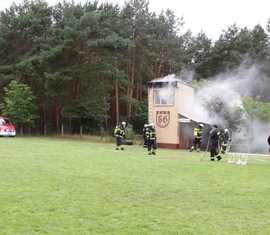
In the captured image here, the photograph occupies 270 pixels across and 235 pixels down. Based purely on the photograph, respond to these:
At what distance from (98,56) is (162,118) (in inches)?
463

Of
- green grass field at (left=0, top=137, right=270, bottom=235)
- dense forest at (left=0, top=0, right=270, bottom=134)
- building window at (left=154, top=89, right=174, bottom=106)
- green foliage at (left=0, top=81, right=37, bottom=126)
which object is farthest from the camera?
green foliage at (left=0, top=81, right=37, bottom=126)

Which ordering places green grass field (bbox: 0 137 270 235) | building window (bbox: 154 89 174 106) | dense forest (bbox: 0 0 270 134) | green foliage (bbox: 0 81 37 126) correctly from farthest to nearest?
1. green foliage (bbox: 0 81 37 126)
2. dense forest (bbox: 0 0 270 134)
3. building window (bbox: 154 89 174 106)
4. green grass field (bbox: 0 137 270 235)

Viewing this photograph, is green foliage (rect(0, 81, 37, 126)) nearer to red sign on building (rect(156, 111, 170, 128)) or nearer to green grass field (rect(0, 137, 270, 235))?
red sign on building (rect(156, 111, 170, 128))

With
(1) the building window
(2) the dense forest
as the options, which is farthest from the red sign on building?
(2) the dense forest

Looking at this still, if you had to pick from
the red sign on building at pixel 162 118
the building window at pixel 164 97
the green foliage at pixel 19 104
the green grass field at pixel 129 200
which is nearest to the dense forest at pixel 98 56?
the green foliage at pixel 19 104

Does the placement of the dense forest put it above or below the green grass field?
above

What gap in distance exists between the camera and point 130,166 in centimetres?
1388

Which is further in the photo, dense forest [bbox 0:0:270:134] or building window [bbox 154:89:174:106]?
dense forest [bbox 0:0:270:134]

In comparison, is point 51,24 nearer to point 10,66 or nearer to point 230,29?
point 10,66

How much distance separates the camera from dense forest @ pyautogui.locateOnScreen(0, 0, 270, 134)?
113 ft

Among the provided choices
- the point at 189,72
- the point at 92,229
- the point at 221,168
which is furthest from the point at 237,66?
the point at 92,229

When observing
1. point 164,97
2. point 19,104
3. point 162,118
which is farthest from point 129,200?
point 19,104

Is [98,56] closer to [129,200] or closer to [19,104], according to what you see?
[19,104]

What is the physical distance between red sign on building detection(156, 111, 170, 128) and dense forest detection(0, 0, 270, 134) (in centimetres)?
899
